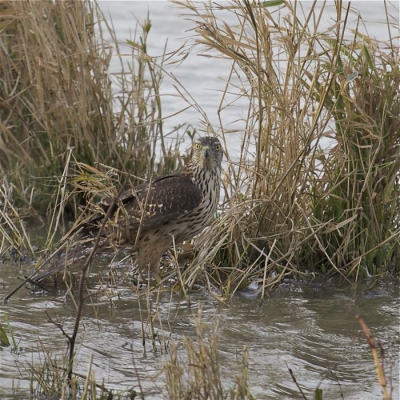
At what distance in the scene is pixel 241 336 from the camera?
5.25m

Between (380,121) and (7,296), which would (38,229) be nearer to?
(7,296)

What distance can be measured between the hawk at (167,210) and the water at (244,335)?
1.07 feet

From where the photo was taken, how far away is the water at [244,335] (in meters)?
4.54

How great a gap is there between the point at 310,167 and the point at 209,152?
70cm

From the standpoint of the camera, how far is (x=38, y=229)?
6.95 meters

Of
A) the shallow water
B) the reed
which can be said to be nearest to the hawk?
the shallow water

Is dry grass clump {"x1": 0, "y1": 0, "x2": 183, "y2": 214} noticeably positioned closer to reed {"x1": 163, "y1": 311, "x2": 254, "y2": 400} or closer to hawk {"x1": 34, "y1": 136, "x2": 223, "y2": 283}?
hawk {"x1": 34, "y1": 136, "x2": 223, "y2": 283}

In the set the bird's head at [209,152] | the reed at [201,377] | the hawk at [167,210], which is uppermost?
the bird's head at [209,152]

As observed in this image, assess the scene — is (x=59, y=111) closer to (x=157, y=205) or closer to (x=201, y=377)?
(x=157, y=205)

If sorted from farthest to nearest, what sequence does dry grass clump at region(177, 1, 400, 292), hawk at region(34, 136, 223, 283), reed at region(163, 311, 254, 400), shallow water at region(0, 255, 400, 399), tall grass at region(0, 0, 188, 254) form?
1. tall grass at region(0, 0, 188, 254)
2. hawk at region(34, 136, 223, 283)
3. dry grass clump at region(177, 1, 400, 292)
4. shallow water at region(0, 255, 400, 399)
5. reed at region(163, 311, 254, 400)

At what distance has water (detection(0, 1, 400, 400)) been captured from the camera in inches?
179

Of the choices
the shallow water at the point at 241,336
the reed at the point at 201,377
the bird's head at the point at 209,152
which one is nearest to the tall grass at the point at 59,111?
the bird's head at the point at 209,152

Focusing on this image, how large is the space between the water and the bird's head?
92cm

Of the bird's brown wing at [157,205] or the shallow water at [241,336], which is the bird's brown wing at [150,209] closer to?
the bird's brown wing at [157,205]
